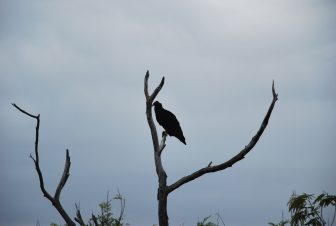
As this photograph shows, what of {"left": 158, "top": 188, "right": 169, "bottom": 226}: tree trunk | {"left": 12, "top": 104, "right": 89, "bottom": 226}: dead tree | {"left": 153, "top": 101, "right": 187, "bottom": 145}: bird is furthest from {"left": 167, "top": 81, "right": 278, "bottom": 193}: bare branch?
{"left": 153, "top": 101, "right": 187, "bottom": 145}: bird

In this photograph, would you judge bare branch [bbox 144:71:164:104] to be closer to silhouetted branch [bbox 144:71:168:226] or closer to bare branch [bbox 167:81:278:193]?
silhouetted branch [bbox 144:71:168:226]

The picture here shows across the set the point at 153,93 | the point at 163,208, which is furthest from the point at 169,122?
the point at 163,208

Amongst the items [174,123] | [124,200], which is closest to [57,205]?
[124,200]

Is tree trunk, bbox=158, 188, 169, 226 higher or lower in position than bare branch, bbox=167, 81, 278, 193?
lower

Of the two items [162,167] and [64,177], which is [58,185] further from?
[162,167]

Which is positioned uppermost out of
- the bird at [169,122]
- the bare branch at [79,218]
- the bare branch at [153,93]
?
the bird at [169,122]

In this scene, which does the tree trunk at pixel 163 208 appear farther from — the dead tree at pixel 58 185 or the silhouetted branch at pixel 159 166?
the dead tree at pixel 58 185

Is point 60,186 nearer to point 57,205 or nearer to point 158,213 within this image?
point 57,205

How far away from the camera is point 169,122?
10172 millimetres

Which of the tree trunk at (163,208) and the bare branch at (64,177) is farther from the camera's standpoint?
the tree trunk at (163,208)

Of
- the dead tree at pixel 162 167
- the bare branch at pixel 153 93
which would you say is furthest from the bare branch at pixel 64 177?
the bare branch at pixel 153 93

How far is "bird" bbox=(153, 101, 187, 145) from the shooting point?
10.0 metres

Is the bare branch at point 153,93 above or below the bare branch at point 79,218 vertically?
above

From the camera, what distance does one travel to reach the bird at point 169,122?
10.0 metres
